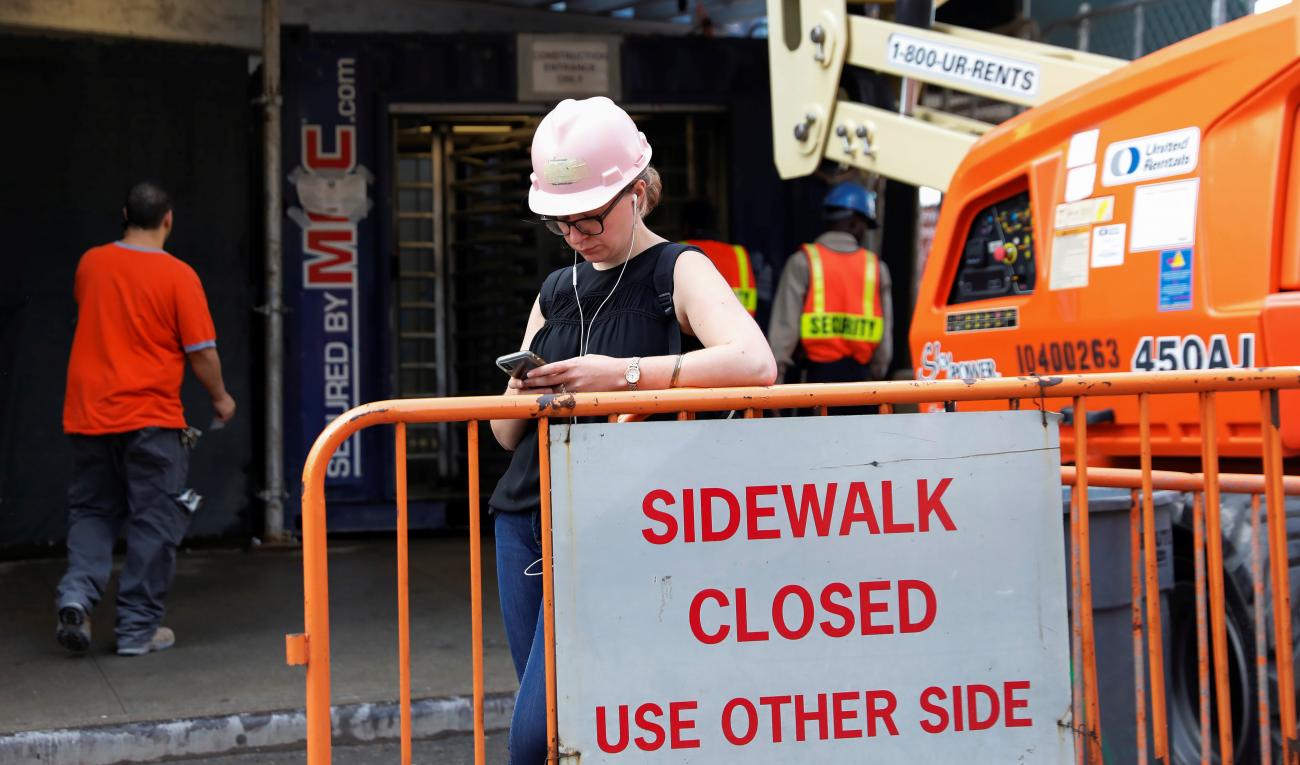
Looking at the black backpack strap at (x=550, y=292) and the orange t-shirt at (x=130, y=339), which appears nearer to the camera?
the black backpack strap at (x=550, y=292)

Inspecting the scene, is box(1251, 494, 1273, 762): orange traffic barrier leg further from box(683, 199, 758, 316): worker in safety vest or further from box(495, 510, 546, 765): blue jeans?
box(683, 199, 758, 316): worker in safety vest

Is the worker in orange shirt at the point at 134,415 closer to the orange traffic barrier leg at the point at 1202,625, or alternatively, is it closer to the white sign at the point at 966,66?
the white sign at the point at 966,66

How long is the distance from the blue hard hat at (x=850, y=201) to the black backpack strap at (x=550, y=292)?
579 centimetres

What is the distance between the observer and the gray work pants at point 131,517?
646 cm

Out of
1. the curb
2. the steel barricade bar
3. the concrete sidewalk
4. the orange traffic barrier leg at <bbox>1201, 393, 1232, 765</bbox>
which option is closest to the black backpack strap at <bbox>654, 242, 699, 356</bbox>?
the steel barricade bar

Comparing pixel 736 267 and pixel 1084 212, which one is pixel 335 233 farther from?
pixel 1084 212

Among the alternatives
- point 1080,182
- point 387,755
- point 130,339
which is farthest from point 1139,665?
point 130,339

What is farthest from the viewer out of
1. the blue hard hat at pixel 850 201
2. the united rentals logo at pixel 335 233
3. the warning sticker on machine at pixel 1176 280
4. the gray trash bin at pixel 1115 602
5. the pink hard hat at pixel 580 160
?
the united rentals logo at pixel 335 233

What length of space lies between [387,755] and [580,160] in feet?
9.94

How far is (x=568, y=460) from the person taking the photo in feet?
9.89

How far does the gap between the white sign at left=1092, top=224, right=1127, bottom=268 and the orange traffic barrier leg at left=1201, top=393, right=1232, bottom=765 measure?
4.38 ft

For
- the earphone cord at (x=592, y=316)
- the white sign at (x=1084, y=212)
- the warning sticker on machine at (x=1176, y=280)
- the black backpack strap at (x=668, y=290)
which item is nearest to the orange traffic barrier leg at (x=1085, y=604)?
the black backpack strap at (x=668, y=290)

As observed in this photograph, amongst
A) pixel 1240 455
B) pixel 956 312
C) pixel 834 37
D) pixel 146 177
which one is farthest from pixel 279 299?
pixel 1240 455

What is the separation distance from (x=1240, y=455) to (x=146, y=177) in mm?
7078
